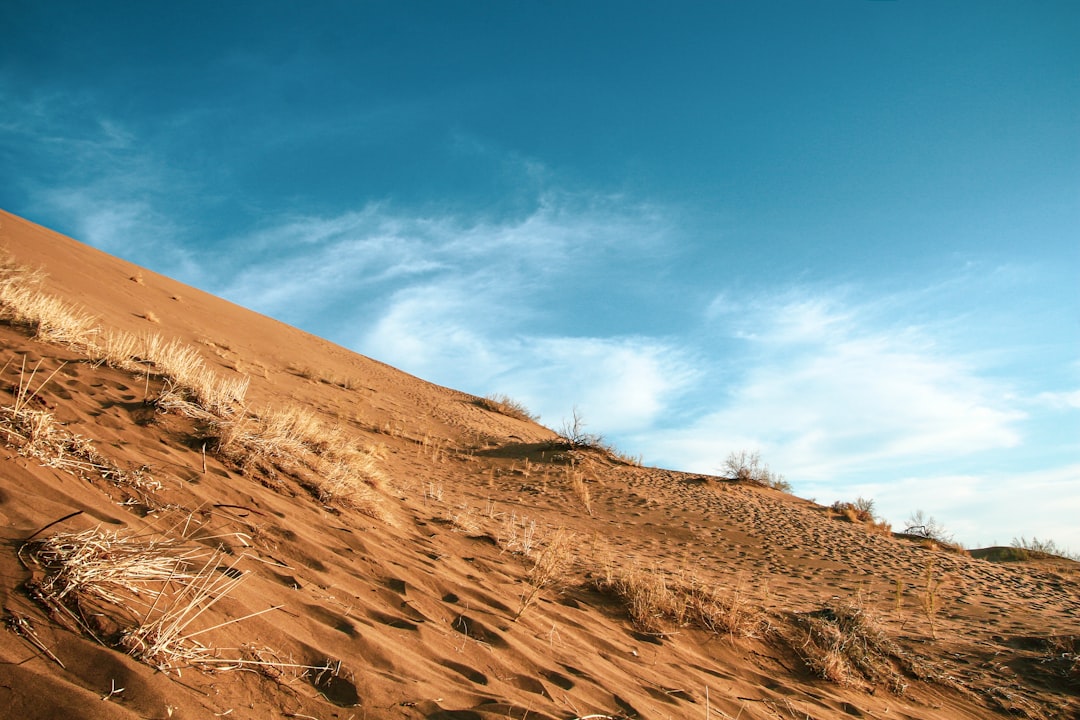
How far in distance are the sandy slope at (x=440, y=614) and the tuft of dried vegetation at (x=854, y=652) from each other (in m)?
0.07

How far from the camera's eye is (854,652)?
502cm

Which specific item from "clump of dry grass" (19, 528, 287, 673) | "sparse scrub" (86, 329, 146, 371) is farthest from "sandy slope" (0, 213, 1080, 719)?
"sparse scrub" (86, 329, 146, 371)

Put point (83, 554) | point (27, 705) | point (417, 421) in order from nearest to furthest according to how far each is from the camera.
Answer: point (27, 705), point (83, 554), point (417, 421)

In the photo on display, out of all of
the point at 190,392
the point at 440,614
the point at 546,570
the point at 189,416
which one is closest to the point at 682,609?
the point at 546,570

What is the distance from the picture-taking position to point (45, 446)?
136 inches

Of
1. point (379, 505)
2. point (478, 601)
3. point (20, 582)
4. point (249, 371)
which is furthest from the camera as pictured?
point (249, 371)

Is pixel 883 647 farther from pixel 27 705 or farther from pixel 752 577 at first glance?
pixel 27 705

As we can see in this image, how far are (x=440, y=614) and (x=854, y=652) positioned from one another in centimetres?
355

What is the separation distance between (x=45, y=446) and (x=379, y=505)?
311cm

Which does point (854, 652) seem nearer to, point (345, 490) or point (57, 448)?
point (345, 490)

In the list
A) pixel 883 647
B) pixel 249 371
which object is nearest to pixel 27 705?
pixel 883 647

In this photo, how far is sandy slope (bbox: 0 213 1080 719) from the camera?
2244mm

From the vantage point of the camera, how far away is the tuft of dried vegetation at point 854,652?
4730mm

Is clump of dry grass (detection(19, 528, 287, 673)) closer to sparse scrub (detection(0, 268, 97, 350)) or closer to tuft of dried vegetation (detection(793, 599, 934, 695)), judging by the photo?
tuft of dried vegetation (detection(793, 599, 934, 695))
